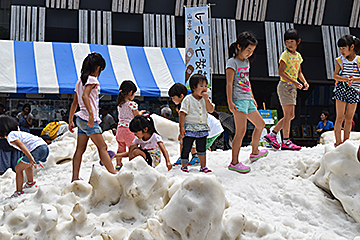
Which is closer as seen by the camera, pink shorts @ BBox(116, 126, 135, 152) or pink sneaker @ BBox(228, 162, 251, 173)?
pink sneaker @ BBox(228, 162, 251, 173)

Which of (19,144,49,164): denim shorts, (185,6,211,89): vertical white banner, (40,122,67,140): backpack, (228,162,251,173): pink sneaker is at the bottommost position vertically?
(40,122,67,140): backpack

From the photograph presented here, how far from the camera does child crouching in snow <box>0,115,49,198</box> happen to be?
3152 millimetres

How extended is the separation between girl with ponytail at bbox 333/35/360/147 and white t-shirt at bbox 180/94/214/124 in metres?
1.57

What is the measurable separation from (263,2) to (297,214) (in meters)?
9.93

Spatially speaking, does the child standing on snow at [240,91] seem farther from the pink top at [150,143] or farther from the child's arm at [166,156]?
the pink top at [150,143]

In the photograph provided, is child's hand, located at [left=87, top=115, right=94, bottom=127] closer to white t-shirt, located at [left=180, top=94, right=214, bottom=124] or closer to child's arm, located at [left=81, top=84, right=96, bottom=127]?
child's arm, located at [left=81, top=84, right=96, bottom=127]

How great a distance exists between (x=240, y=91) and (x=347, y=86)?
130cm

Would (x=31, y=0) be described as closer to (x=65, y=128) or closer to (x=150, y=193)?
(x=65, y=128)

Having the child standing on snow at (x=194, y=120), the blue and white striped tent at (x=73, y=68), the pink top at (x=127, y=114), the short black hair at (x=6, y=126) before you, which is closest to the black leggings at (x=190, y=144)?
the child standing on snow at (x=194, y=120)

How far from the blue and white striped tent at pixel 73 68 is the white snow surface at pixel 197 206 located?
186 inches

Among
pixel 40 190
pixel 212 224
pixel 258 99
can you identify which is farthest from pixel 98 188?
pixel 258 99

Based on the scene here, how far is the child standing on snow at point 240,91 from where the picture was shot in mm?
3256

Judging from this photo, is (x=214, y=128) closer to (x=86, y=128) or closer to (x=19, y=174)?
(x=86, y=128)

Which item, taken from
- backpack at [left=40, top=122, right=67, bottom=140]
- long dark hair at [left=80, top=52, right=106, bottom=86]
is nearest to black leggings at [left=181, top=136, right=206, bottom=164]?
long dark hair at [left=80, top=52, right=106, bottom=86]
